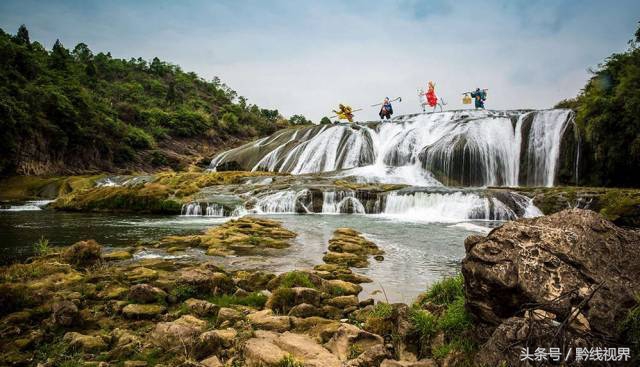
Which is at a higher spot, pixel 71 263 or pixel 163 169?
pixel 163 169

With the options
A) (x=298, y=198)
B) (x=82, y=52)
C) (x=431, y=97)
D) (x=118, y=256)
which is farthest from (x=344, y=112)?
(x=82, y=52)

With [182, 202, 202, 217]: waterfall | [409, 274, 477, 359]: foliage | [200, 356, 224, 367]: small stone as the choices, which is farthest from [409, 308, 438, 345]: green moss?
[182, 202, 202, 217]: waterfall

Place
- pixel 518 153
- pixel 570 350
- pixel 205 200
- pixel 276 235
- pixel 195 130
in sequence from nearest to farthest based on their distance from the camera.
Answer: pixel 570 350
pixel 276 235
pixel 205 200
pixel 518 153
pixel 195 130

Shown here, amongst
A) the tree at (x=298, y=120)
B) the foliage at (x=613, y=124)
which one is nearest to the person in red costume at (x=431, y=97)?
the foliage at (x=613, y=124)

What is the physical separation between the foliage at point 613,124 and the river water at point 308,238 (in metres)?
12.8

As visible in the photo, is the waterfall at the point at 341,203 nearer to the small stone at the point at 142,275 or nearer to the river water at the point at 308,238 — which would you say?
the river water at the point at 308,238

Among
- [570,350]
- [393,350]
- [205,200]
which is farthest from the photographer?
[205,200]

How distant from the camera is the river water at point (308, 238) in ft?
27.9

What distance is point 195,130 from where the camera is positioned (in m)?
60.6

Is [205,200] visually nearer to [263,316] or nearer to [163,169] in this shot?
[263,316]

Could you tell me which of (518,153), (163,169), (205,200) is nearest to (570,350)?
(205,200)

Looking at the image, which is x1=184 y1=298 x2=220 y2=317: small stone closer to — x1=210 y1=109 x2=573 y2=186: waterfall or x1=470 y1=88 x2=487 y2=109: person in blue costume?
x1=210 y1=109 x2=573 y2=186: waterfall

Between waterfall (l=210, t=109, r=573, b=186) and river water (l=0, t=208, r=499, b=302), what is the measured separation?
1335 cm

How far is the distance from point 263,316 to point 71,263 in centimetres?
587
